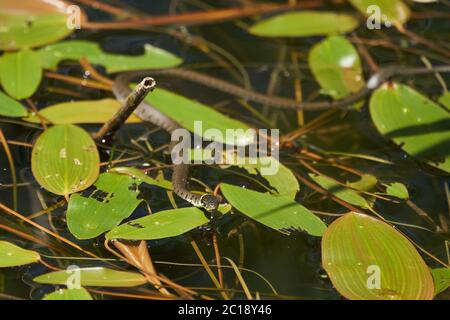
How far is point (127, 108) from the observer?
249 cm

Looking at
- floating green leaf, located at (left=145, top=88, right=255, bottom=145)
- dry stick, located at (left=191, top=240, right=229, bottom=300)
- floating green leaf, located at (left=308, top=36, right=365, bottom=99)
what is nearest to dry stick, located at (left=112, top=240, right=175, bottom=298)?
dry stick, located at (left=191, top=240, right=229, bottom=300)

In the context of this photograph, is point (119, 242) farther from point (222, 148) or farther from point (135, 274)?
Answer: point (222, 148)

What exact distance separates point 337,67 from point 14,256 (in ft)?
6.35

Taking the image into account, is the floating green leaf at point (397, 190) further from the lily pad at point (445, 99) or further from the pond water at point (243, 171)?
the lily pad at point (445, 99)

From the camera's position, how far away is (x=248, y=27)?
12.2 feet

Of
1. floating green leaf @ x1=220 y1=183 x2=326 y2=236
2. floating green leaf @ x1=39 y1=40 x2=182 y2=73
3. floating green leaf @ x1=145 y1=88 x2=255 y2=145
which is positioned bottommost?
floating green leaf @ x1=220 y1=183 x2=326 y2=236

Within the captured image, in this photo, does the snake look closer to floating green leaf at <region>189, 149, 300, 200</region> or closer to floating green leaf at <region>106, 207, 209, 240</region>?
floating green leaf at <region>189, 149, 300, 200</region>

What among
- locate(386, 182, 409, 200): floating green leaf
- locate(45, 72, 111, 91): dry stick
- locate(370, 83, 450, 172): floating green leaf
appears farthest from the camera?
locate(45, 72, 111, 91): dry stick

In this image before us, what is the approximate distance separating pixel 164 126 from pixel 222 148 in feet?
0.99

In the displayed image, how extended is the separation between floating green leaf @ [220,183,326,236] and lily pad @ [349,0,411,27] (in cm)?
170

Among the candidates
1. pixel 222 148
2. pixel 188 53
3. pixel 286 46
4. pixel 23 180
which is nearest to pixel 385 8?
pixel 286 46

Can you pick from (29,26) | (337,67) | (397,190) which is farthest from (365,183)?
(29,26)

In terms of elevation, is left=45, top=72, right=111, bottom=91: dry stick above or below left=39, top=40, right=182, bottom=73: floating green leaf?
below

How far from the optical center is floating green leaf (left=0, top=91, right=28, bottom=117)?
276cm
